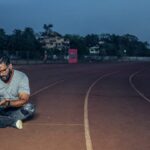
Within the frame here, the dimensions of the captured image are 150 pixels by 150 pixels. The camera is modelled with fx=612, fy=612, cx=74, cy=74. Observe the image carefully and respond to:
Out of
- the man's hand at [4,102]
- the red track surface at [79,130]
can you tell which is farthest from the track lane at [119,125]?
the man's hand at [4,102]

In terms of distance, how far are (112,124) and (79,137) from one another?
87.2 inches

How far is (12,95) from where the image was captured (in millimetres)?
11961

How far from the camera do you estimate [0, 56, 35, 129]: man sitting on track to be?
11750 millimetres

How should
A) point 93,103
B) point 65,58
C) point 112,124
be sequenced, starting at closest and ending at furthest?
point 112,124 < point 93,103 < point 65,58

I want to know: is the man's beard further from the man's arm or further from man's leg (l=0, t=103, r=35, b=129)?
man's leg (l=0, t=103, r=35, b=129)

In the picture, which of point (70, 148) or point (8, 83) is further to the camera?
point (8, 83)

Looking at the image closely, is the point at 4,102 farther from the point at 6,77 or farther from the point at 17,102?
the point at 6,77

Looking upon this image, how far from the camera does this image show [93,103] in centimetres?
1939

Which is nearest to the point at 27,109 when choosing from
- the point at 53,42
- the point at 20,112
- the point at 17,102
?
the point at 20,112

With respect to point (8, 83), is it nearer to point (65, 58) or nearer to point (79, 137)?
point (79, 137)

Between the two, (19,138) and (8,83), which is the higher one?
(8,83)

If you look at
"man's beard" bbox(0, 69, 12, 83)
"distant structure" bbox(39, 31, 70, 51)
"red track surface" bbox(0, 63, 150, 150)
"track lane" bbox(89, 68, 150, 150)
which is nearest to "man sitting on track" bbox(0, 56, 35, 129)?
"man's beard" bbox(0, 69, 12, 83)

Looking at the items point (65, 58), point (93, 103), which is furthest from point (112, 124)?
point (65, 58)

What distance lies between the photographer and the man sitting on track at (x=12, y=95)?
11.8 meters
